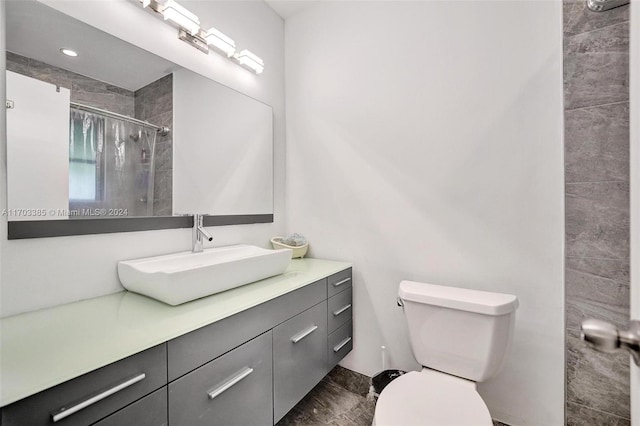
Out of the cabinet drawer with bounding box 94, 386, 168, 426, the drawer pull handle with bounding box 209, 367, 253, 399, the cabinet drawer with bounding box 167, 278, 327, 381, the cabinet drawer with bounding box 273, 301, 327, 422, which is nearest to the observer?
the cabinet drawer with bounding box 94, 386, 168, 426

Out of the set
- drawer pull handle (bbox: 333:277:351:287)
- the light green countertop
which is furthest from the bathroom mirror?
drawer pull handle (bbox: 333:277:351:287)

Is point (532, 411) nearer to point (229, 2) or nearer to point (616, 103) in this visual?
point (616, 103)

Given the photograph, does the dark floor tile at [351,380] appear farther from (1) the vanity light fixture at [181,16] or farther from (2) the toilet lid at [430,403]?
(1) the vanity light fixture at [181,16]

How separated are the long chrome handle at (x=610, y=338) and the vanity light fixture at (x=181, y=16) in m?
1.89

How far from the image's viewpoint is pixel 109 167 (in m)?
1.26

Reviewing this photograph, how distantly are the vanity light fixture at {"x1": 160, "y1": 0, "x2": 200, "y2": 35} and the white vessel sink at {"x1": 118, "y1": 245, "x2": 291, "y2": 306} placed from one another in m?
1.18

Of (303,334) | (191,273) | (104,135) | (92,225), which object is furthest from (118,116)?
(303,334)

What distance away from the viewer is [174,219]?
1.51m

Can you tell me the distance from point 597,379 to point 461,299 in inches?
26.2

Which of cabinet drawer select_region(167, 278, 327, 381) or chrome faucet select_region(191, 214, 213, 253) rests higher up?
chrome faucet select_region(191, 214, 213, 253)

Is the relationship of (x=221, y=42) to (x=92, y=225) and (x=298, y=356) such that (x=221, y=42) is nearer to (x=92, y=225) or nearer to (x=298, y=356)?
(x=92, y=225)

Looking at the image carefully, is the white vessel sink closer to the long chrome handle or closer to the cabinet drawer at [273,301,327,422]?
the cabinet drawer at [273,301,327,422]

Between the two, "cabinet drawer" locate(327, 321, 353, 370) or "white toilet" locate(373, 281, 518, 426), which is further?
"cabinet drawer" locate(327, 321, 353, 370)

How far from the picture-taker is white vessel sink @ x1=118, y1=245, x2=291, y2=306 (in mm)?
1053
